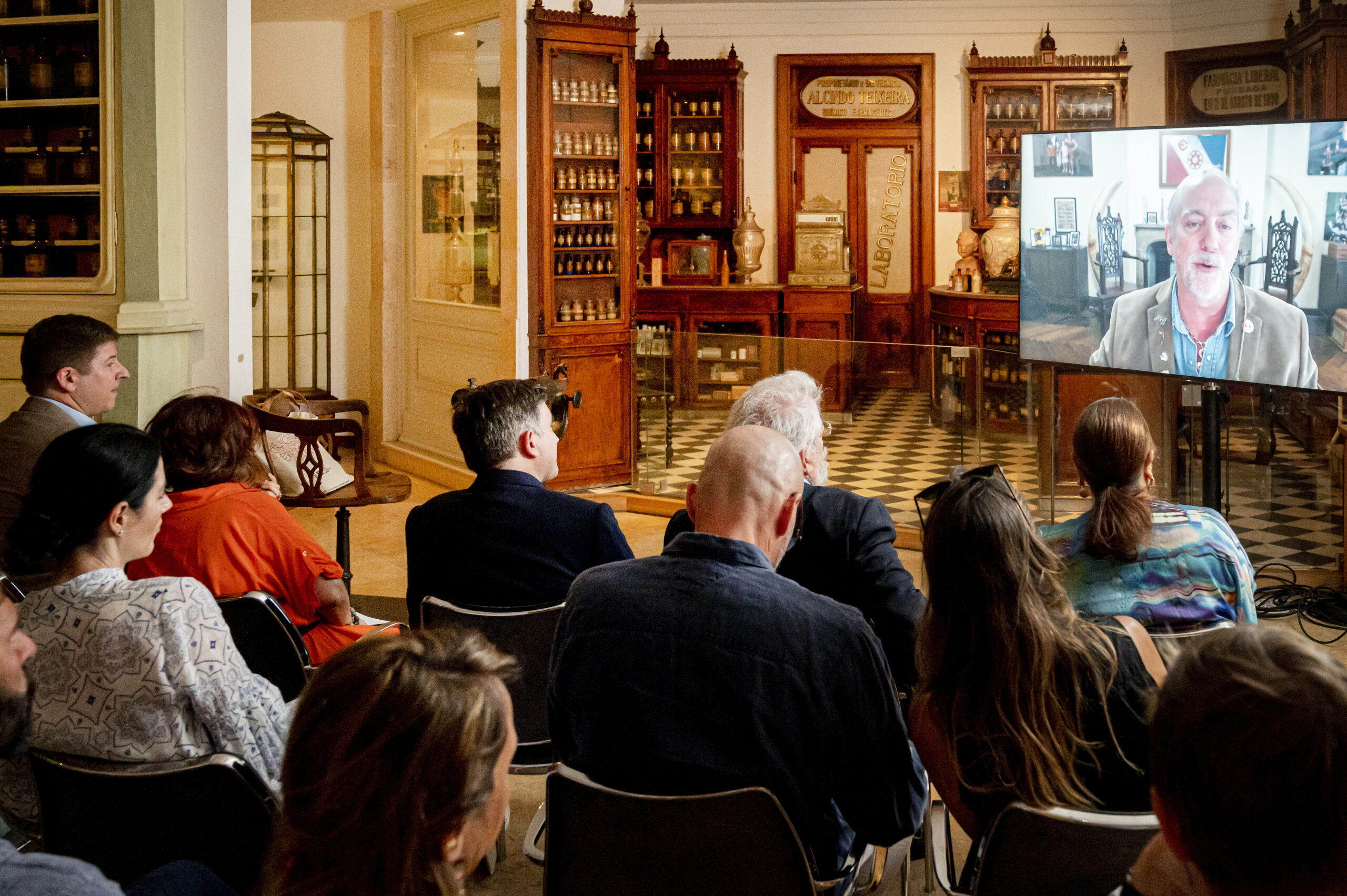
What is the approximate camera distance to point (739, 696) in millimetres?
1679

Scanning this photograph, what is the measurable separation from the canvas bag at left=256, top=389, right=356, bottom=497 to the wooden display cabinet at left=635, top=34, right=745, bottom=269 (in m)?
5.04

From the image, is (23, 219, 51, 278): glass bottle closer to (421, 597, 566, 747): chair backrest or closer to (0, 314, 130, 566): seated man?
(0, 314, 130, 566): seated man

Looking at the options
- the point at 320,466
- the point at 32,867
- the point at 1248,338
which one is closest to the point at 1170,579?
the point at 32,867

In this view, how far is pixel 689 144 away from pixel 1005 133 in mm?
2791

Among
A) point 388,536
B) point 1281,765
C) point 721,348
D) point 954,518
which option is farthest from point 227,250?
point 1281,765

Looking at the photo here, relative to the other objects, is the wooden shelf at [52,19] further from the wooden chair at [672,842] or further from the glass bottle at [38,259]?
the wooden chair at [672,842]

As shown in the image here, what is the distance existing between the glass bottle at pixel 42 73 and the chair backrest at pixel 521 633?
4.00 metres

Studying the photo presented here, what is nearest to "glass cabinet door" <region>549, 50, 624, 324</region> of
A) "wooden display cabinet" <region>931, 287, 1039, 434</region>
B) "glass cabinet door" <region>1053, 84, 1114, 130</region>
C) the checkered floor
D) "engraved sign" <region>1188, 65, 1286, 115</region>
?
the checkered floor

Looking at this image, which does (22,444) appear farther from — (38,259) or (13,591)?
(38,259)

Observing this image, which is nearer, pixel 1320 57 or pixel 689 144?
pixel 1320 57

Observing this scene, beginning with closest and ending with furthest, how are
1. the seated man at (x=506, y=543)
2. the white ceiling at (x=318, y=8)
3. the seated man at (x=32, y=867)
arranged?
the seated man at (x=32, y=867), the seated man at (x=506, y=543), the white ceiling at (x=318, y=8)

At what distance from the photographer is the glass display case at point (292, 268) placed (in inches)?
318

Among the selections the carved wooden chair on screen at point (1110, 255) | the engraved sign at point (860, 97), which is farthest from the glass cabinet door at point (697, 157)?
the carved wooden chair on screen at point (1110, 255)

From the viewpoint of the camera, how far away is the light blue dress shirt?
3.45 m
